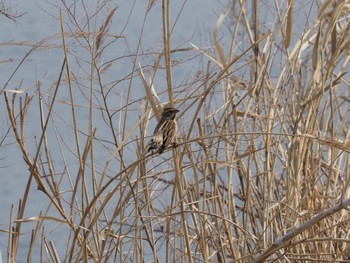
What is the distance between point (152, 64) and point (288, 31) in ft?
1.09

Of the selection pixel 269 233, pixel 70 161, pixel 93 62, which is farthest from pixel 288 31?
pixel 70 161

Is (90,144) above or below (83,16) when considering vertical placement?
below

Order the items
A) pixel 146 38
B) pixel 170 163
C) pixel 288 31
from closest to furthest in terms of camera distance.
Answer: pixel 288 31, pixel 170 163, pixel 146 38

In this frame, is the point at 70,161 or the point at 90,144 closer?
the point at 90,144

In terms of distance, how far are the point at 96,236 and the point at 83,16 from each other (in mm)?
516

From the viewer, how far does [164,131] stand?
171cm

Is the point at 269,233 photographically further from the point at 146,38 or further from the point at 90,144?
the point at 146,38

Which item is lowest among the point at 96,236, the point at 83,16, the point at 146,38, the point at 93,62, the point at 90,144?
the point at 96,236

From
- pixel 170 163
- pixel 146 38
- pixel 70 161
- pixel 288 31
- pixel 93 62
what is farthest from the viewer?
pixel 70 161

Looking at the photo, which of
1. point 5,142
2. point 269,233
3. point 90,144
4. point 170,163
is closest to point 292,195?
point 269,233

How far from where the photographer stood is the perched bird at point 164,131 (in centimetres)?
168

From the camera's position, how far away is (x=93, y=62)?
1.70 meters

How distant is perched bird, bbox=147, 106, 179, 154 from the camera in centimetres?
168

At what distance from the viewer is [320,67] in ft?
7.16
